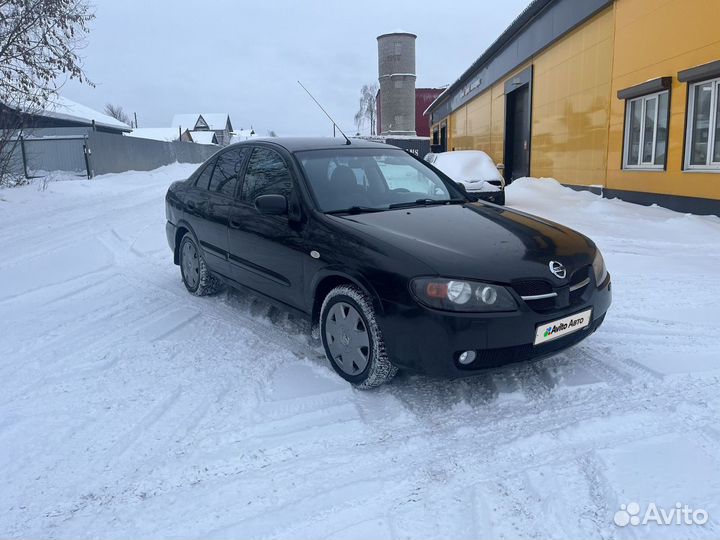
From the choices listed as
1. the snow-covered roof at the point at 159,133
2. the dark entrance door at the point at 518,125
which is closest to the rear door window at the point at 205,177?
the dark entrance door at the point at 518,125

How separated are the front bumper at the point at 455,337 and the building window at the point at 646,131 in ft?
30.7

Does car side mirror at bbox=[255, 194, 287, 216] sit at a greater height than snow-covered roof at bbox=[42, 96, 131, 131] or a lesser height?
lesser

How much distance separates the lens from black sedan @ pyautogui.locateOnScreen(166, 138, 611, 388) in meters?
3.04

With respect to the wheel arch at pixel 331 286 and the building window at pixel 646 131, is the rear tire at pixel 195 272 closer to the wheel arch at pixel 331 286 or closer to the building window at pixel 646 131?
the wheel arch at pixel 331 286

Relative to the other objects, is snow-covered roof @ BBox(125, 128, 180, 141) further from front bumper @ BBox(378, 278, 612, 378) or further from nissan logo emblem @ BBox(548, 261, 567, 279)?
nissan logo emblem @ BBox(548, 261, 567, 279)

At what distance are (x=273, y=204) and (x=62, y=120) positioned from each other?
32.1 meters

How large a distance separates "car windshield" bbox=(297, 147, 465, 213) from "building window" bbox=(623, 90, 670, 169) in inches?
318

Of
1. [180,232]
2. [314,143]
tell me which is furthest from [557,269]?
[180,232]

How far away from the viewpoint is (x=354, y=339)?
3.49m

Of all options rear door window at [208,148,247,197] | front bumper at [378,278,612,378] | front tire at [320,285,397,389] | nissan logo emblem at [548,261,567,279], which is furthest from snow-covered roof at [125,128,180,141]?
nissan logo emblem at [548,261,567,279]

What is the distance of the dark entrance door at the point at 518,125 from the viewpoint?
19.6 m

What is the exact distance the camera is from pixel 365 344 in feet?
11.2

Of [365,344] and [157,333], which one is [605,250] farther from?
[157,333]

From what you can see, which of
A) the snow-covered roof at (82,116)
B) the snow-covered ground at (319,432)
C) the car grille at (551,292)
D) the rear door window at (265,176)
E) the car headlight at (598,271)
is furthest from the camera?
the snow-covered roof at (82,116)
